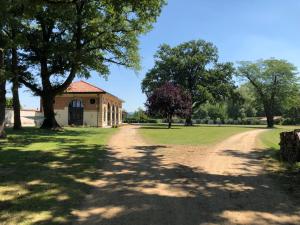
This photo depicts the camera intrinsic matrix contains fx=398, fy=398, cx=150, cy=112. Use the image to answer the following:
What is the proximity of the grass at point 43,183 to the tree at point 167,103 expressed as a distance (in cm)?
3243

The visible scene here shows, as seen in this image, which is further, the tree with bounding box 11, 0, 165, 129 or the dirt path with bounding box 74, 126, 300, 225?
the tree with bounding box 11, 0, 165, 129

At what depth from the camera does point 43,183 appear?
31.8ft

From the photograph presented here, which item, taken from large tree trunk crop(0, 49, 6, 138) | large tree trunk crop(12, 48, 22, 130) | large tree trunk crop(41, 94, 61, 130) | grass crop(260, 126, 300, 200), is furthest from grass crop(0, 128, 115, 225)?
large tree trunk crop(41, 94, 61, 130)

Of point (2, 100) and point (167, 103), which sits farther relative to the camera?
point (167, 103)

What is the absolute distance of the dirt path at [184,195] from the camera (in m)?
7.06

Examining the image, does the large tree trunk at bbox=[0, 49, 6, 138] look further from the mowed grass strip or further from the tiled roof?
the tiled roof

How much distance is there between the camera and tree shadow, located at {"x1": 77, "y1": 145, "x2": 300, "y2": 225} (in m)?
7.06

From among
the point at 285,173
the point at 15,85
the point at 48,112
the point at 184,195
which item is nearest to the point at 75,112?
the point at 48,112

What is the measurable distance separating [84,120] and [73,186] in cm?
4424

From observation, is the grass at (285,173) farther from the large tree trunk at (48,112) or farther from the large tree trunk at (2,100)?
the large tree trunk at (48,112)

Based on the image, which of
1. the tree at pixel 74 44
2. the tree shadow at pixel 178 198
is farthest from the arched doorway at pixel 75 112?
the tree shadow at pixel 178 198

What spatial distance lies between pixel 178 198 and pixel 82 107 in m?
46.0

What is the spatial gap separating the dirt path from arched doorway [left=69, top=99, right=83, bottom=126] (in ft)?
132

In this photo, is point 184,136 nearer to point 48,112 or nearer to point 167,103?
point 48,112
